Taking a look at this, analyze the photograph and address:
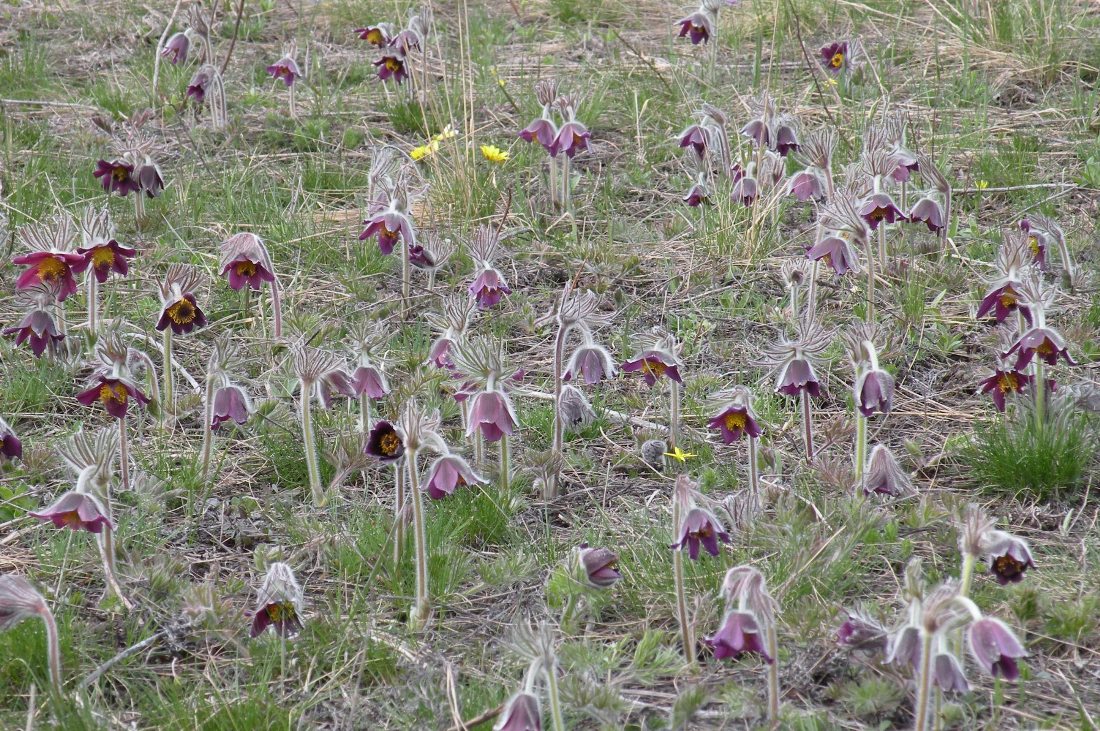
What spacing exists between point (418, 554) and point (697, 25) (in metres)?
3.76

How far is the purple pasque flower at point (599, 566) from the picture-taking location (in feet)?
8.19

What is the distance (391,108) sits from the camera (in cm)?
569

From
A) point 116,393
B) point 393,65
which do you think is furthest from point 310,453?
point 393,65

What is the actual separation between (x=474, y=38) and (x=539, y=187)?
6.58ft

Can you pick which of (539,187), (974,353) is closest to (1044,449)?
(974,353)

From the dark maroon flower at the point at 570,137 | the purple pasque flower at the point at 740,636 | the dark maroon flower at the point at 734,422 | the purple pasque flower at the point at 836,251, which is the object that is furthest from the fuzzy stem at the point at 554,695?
the dark maroon flower at the point at 570,137

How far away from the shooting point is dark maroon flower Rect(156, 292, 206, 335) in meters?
3.20

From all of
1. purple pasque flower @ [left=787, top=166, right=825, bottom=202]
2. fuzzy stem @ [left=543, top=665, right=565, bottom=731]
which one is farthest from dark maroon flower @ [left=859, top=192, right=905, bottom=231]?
fuzzy stem @ [left=543, top=665, right=565, bottom=731]

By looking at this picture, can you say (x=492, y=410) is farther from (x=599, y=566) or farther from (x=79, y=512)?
(x=79, y=512)

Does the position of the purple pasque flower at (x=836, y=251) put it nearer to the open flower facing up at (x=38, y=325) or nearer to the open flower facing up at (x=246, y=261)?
the open flower facing up at (x=246, y=261)

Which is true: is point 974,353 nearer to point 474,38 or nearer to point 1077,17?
point 1077,17

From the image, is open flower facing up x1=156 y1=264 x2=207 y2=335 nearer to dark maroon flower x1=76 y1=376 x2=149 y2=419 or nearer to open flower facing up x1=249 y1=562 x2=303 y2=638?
dark maroon flower x1=76 y1=376 x2=149 y2=419

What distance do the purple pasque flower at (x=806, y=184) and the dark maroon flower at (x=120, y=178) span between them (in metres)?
2.42

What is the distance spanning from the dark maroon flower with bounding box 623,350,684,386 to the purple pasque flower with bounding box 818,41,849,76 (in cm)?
300
